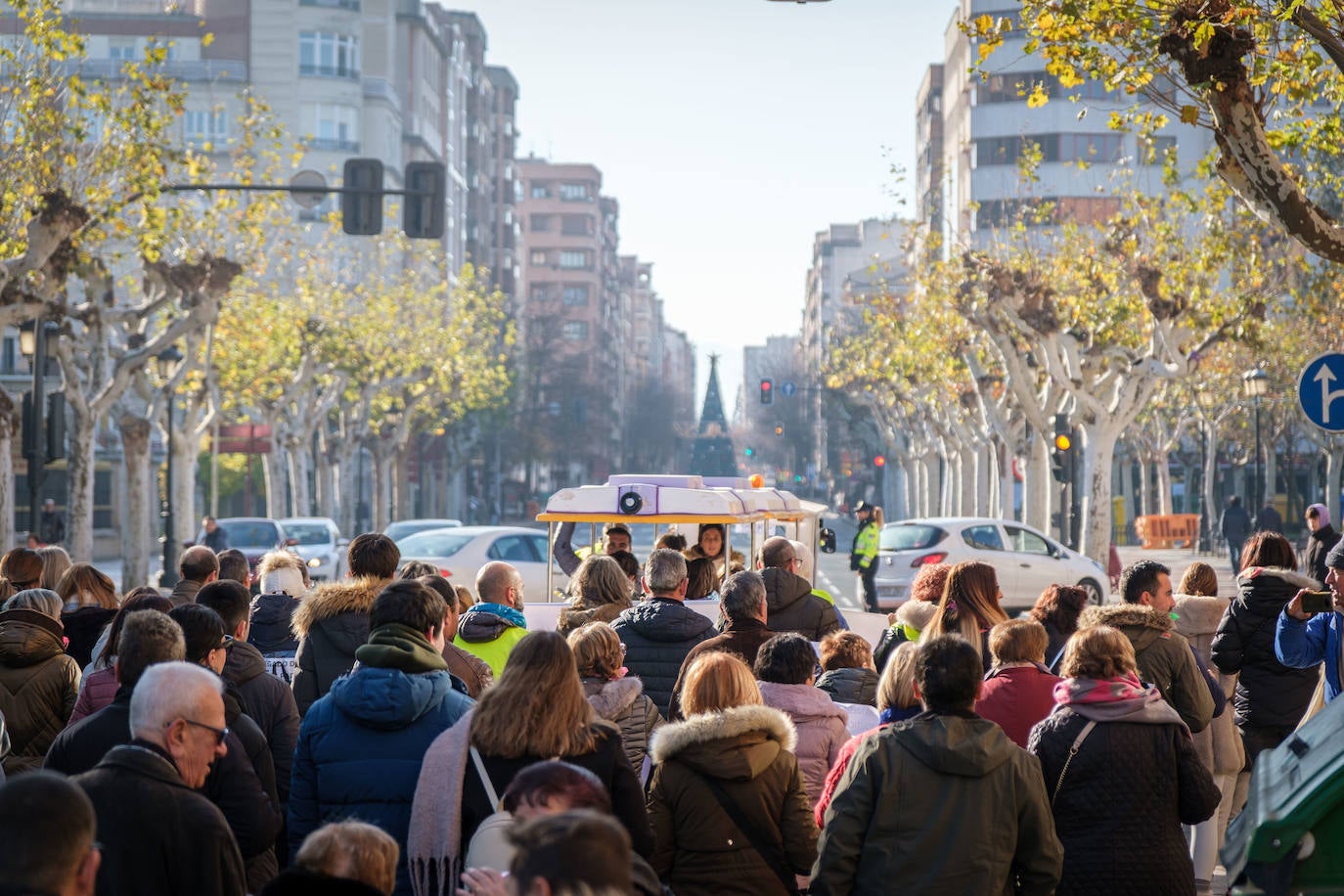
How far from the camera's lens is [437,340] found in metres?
55.8

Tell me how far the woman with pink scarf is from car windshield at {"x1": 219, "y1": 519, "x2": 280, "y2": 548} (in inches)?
1148

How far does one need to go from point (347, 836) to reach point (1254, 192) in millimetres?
9609

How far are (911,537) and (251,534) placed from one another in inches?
A: 516

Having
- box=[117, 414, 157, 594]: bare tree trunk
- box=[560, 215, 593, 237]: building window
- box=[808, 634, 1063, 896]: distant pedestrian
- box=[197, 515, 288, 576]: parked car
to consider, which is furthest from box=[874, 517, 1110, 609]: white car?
box=[560, 215, 593, 237]: building window

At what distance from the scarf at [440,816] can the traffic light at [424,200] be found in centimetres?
1383

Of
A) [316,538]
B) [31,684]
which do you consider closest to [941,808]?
[31,684]

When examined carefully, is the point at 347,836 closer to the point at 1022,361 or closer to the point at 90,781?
the point at 90,781

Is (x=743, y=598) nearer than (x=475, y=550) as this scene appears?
Yes

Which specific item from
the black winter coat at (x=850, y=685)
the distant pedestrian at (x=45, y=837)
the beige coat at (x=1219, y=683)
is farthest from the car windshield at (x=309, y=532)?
the distant pedestrian at (x=45, y=837)

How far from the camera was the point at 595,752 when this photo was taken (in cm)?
506

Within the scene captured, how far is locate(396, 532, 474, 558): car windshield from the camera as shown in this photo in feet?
82.3

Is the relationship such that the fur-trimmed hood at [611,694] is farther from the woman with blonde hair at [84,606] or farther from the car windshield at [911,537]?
the car windshield at [911,537]

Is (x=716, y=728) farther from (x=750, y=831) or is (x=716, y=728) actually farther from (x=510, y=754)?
(x=510, y=754)

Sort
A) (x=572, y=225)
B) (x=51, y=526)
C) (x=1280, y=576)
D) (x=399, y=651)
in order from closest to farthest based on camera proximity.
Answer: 1. (x=399, y=651)
2. (x=1280, y=576)
3. (x=51, y=526)
4. (x=572, y=225)
